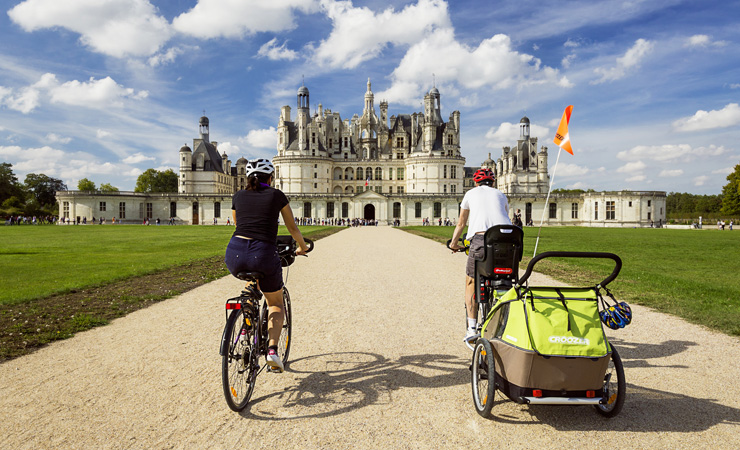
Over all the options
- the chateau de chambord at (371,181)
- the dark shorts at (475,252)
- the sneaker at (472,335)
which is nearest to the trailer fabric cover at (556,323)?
the dark shorts at (475,252)

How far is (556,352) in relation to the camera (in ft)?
10.1

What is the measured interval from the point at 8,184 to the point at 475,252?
82.3 m

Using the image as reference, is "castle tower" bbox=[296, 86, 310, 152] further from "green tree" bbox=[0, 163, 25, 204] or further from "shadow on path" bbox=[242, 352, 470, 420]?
"shadow on path" bbox=[242, 352, 470, 420]

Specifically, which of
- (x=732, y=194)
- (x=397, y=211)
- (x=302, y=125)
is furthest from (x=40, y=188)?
(x=732, y=194)

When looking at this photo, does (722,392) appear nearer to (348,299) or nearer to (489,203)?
(489,203)

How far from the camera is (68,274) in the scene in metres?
11.3

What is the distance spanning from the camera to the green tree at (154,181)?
98188mm

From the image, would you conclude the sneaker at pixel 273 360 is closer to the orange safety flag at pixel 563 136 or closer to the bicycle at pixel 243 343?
the bicycle at pixel 243 343

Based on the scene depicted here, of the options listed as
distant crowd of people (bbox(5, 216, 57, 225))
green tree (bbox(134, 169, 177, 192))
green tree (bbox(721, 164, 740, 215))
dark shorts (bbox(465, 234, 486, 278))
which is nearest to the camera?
dark shorts (bbox(465, 234, 486, 278))

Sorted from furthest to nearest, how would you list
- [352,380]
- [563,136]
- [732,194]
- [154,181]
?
1. [154,181]
2. [732,194]
3. [563,136]
4. [352,380]

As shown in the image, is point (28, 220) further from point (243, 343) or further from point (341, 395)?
point (341, 395)

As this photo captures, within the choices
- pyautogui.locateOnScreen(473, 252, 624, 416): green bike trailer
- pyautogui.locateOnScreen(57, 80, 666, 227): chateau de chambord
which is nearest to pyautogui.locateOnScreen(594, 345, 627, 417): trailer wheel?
pyautogui.locateOnScreen(473, 252, 624, 416): green bike trailer

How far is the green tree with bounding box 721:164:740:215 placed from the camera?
63.2 meters

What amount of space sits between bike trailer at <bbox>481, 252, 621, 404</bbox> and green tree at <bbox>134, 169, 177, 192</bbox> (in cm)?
10631
